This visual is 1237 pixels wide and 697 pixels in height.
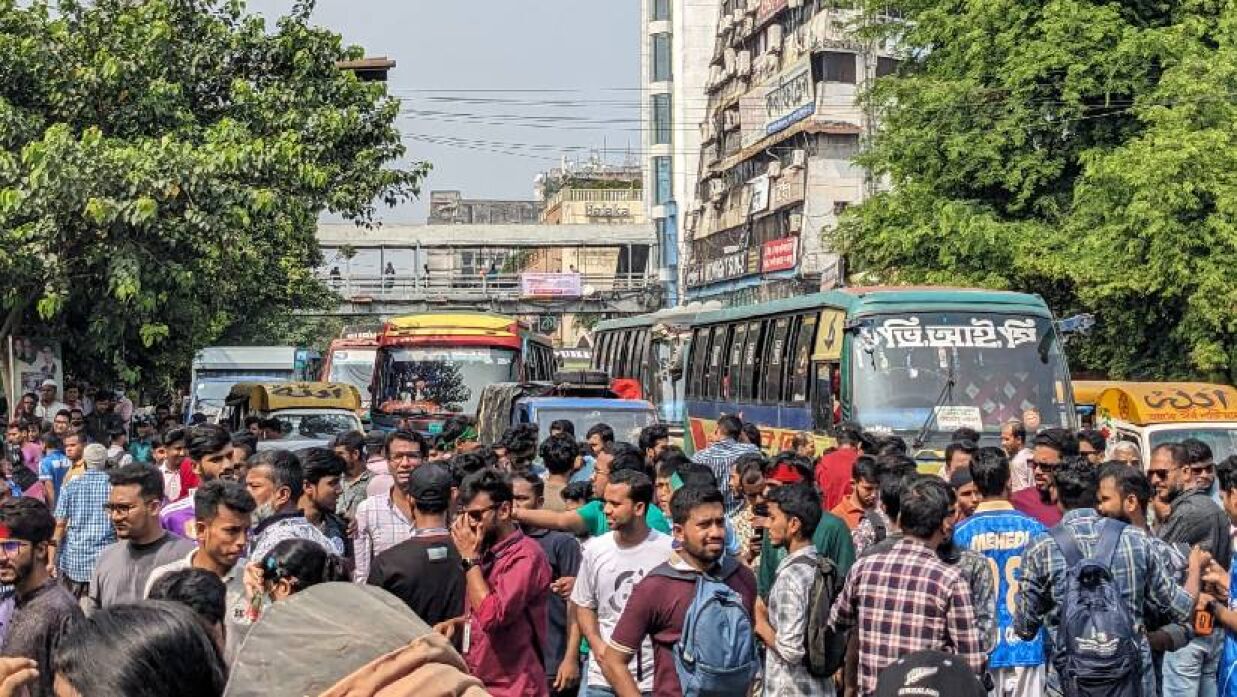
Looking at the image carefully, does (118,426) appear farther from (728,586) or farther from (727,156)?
(727,156)

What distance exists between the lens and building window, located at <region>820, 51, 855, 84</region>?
2370 inches

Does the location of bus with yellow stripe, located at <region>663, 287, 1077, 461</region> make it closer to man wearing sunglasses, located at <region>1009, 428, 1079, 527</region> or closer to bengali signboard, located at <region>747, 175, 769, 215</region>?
man wearing sunglasses, located at <region>1009, 428, 1079, 527</region>

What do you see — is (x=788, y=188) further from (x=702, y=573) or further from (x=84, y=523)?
(x=702, y=573)

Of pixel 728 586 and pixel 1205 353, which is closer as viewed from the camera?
pixel 728 586

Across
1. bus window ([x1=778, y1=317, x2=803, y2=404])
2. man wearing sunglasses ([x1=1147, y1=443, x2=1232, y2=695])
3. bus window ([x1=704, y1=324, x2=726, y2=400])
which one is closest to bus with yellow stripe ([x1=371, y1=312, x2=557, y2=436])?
bus window ([x1=704, y1=324, x2=726, y2=400])

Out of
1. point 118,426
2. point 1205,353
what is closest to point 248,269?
point 118,426

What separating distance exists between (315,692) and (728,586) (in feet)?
14.6

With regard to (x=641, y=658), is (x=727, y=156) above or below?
above

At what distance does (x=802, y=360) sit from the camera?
74.8 feet

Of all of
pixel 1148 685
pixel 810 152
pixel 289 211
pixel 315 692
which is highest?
pixel 810 152

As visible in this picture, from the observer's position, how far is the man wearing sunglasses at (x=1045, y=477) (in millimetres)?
10078

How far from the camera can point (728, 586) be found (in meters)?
6.93

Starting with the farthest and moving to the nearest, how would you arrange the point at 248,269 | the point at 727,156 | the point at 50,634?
the point at 727,156
the point at 248,269
the point at 50,634

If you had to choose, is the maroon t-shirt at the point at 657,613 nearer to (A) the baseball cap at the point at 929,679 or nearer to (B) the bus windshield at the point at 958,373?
(A) the baseball cap at the point at 929,679
